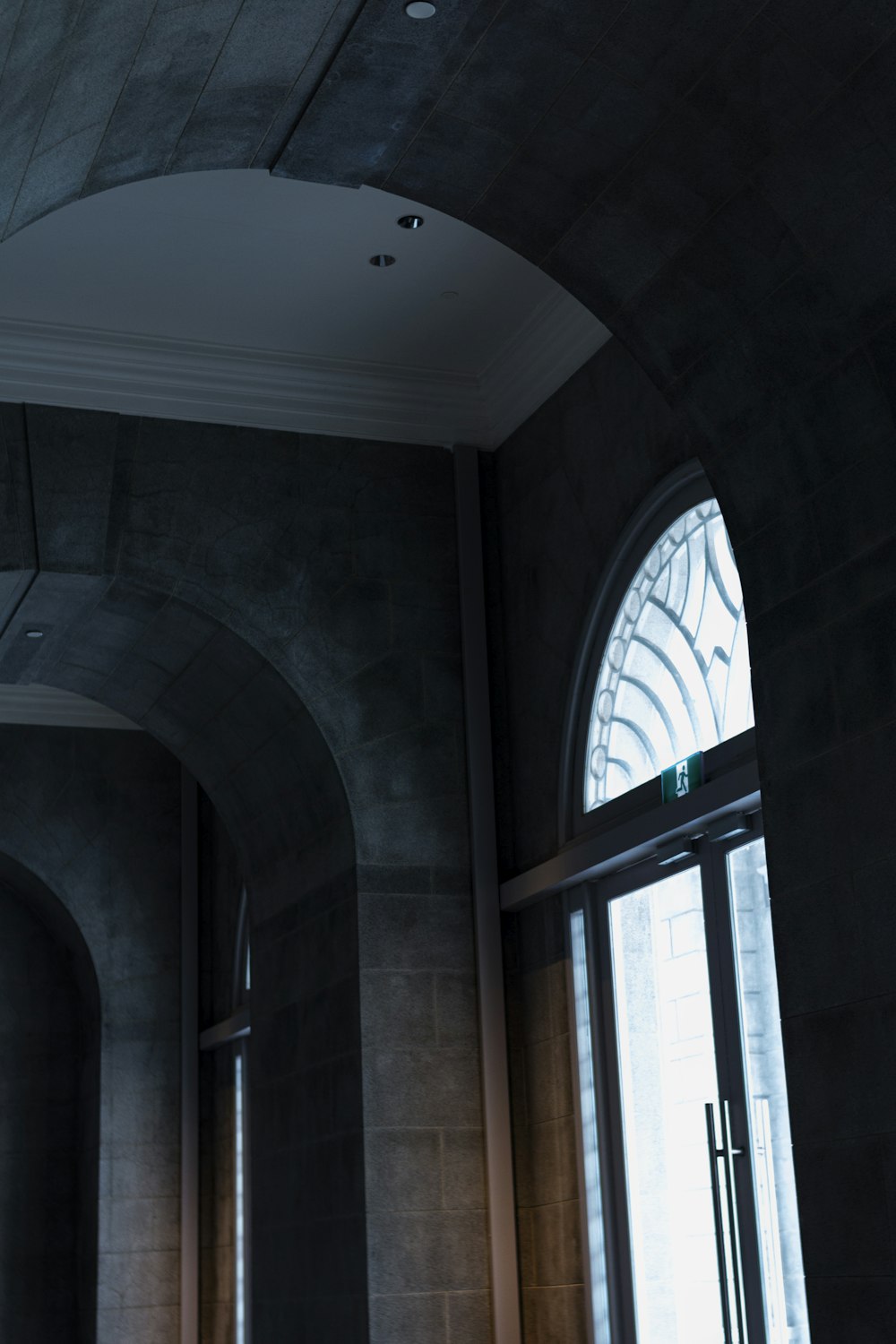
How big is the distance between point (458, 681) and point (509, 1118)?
182cm

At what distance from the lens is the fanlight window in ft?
17.8

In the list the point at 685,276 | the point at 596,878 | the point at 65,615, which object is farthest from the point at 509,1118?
the point at 685,276

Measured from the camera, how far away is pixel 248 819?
25.6 ft

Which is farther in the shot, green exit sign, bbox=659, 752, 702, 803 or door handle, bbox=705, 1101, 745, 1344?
green exit sign, bbox=659, 752, 702, 803

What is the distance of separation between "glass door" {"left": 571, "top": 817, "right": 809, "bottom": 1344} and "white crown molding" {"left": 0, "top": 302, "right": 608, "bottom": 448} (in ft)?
7.04

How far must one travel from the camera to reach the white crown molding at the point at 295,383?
6516 mm

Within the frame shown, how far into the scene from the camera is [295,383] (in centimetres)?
692

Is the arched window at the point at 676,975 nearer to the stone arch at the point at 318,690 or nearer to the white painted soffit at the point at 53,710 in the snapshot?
the stone arch at the point at 318,690

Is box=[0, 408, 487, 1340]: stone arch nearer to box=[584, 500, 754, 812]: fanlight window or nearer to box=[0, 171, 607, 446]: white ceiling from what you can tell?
box=[0, 171, 607, 446]: white ceiling

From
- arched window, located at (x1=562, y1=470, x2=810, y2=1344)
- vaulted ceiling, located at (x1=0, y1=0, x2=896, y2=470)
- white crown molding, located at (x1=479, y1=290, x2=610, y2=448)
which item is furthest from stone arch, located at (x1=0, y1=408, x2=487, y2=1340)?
vaulted ceiling, located at (x1=0, y1=0, x2=896, y2=470)

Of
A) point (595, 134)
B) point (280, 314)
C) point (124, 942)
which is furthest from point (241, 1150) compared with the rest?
point (595, 134)

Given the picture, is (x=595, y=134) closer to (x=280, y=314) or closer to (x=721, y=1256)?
(x=280, y=314)

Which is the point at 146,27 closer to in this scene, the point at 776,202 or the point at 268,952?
the point at 776,202

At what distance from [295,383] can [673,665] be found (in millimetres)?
2203
